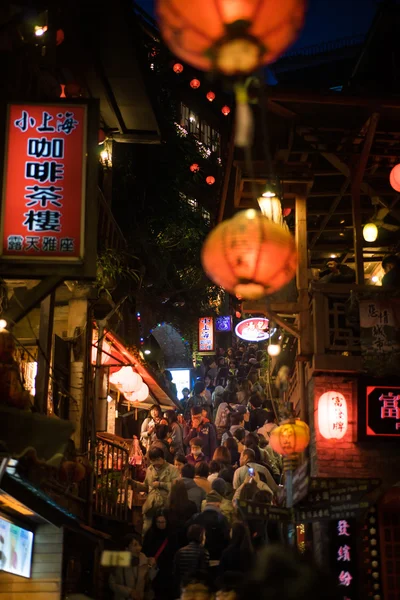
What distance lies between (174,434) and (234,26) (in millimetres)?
17627

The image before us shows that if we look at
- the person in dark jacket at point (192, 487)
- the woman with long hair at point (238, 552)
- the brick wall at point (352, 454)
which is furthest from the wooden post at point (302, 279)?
the woman with long hair at point (238, 552)

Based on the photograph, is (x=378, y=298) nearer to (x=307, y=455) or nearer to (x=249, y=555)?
(x=307, y=455)

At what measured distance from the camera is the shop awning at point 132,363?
1922cm

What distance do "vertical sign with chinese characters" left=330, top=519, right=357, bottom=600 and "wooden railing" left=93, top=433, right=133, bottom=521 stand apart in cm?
557

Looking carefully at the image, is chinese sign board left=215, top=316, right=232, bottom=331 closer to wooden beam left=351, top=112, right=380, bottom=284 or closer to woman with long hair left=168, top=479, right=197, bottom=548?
wooden beam left=351, top=112, right=380, bottom=284

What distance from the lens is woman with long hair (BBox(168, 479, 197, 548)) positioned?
14883 millimetres

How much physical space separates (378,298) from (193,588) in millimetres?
8629

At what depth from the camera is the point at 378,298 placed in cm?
1536

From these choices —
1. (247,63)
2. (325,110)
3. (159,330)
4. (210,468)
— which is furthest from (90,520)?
(159,330)

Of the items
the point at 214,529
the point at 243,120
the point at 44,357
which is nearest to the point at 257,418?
the point at 214,529

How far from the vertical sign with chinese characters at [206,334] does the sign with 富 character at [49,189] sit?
99.2 feet

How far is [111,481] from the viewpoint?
17.7 meters

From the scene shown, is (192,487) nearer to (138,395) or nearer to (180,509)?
(180,509)

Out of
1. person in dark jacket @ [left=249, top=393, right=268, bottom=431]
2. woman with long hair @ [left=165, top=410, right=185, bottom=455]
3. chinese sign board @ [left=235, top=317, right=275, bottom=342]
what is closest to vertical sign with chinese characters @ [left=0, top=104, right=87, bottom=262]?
woman with long hair @ [left=165, top=410, right=185, bottom=455]
